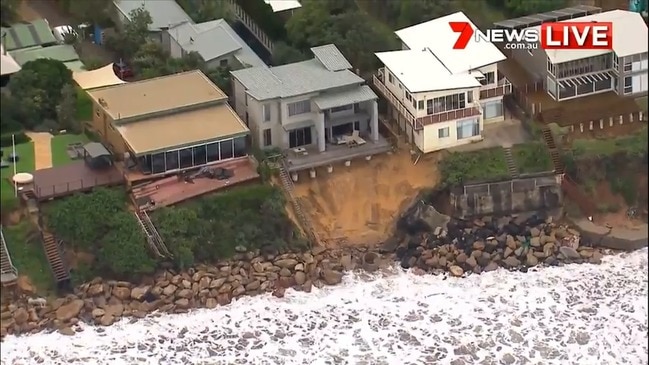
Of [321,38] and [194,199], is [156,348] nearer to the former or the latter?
[194,199]

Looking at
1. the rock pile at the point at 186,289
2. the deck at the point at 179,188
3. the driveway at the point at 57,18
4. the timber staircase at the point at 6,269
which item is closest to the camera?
the rock pile at the point at 186,289

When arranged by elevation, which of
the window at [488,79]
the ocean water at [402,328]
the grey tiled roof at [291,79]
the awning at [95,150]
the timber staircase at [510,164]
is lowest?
the ocean water at [402,328]

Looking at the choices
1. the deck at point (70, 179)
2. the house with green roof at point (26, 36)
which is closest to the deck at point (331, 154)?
the deck at point (70, 179)

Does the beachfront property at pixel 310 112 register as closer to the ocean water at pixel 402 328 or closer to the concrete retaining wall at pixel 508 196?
the concrete retaining wall at pixel 508 196

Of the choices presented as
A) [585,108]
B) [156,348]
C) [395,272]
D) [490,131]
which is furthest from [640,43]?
[156,348]

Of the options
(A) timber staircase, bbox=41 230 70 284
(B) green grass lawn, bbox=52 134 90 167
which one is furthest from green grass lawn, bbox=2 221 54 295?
(B) green grass lawn, bbox=52 134 90 167

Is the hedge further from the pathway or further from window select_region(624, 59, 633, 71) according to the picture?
window select_region(624, 59, 633, 71)
